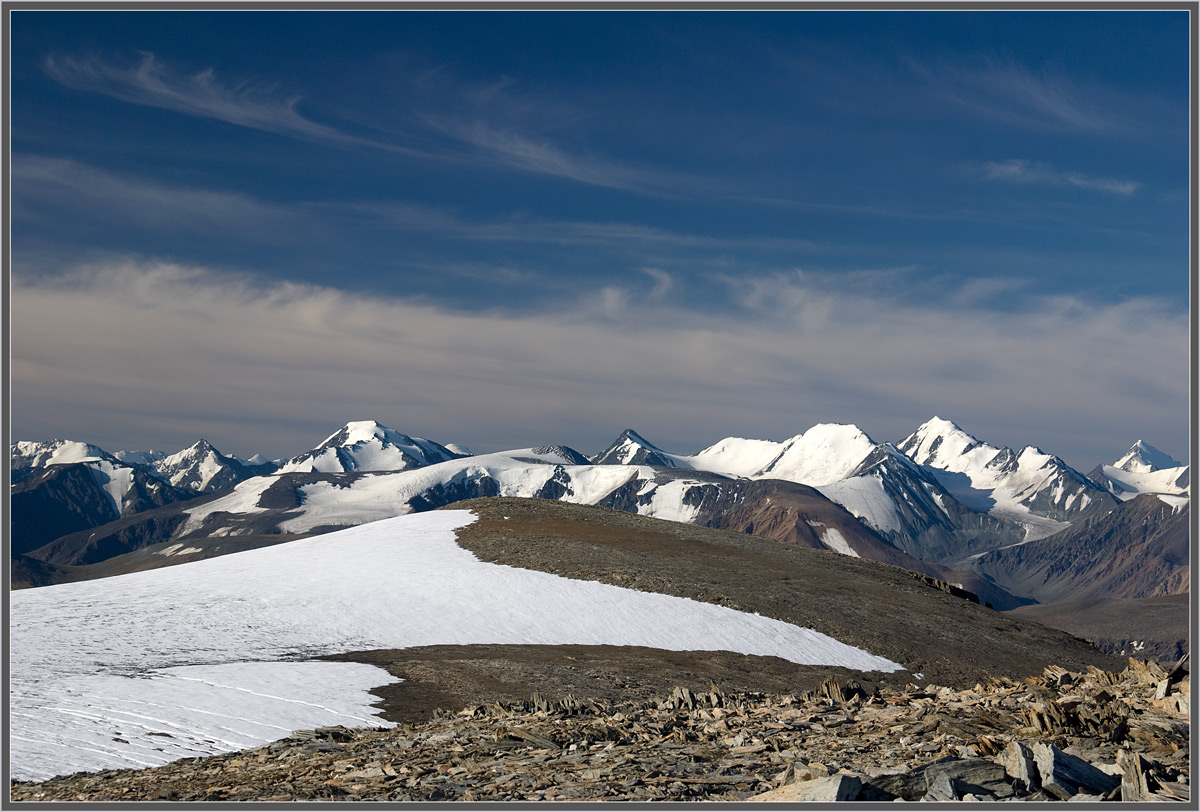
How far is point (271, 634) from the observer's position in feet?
124

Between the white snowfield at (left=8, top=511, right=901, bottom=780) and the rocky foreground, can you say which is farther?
the white snowfield at (left=8, top=511, right=901, bottom=780)

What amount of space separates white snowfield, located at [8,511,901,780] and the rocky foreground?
3.84 m

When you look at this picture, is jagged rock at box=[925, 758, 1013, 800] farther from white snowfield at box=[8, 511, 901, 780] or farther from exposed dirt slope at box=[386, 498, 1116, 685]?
exposed dirt slope at box=[386, 498, 1116, 685]

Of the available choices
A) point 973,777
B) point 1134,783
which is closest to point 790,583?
point 973,777

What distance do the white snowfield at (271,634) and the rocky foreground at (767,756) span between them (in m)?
3.84

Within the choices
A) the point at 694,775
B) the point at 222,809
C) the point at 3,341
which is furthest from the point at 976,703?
the point at 3,341

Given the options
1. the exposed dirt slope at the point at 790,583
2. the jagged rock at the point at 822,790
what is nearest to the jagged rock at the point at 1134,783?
the jagged rock at the point at 822,790

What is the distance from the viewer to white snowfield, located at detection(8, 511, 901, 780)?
21.1 m

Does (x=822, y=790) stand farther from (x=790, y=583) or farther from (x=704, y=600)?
(x=790, y=583)

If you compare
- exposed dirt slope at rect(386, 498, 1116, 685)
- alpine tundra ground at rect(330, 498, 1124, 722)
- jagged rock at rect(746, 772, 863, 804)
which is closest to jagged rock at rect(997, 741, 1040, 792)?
jagged rock at rect(746, 772, 863, 804)

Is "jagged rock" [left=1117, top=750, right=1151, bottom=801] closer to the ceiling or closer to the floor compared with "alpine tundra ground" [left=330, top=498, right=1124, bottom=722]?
closer to the ceiling

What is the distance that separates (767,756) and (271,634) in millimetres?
29958

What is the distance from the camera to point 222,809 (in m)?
9.88

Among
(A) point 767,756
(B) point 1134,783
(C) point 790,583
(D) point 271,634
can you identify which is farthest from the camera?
(C) point 790,583
